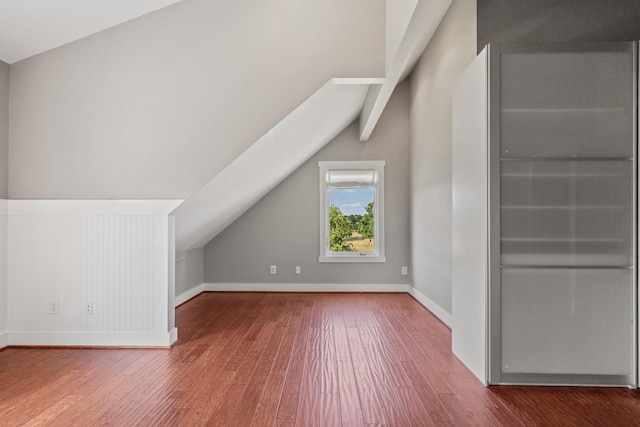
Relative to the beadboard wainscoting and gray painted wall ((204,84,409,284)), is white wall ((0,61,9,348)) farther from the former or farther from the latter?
gray painted wall ((204,84,409,284))

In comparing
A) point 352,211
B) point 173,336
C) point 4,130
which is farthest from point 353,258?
point 4,130

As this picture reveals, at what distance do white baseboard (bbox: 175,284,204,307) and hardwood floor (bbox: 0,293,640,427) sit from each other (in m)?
1.32

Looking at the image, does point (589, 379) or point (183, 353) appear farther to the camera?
point (183, 353)

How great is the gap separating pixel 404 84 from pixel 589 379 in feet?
15.1

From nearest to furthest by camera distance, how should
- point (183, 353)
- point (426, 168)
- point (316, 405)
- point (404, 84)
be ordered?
point (316, 405)
point (183, 353)
point (426, 168)
point (404, 84)

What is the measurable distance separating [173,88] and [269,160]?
4.20ft

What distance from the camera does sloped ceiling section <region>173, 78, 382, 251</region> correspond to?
3.61 metres

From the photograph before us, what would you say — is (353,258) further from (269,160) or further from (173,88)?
(173,88)

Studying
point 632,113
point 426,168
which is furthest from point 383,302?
point 632,113

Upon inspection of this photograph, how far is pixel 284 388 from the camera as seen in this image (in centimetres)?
254

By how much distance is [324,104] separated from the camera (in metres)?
4.09

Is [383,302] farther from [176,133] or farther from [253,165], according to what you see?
[176,133]

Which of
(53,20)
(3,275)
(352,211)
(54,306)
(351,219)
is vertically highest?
(53,20)

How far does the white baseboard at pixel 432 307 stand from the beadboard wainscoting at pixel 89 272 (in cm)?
273
